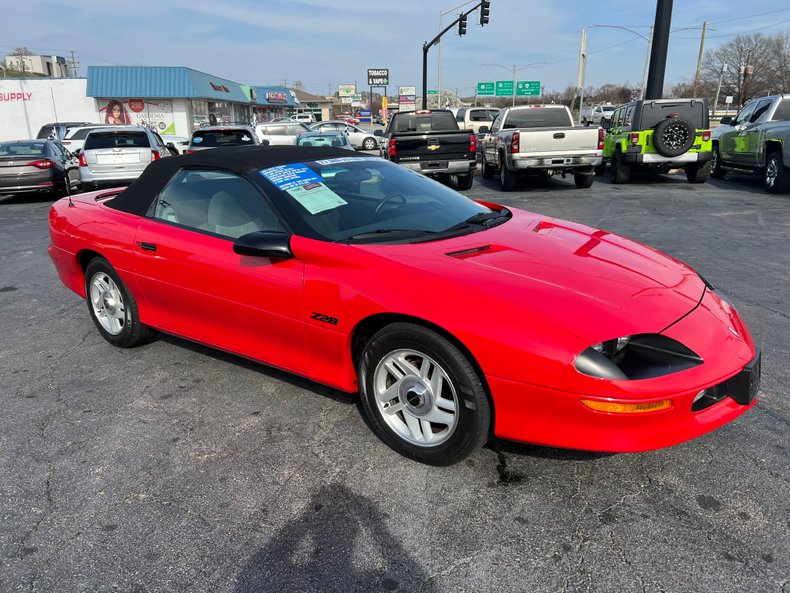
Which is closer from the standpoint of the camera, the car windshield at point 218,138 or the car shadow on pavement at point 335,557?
the car shadow on pavement at point 335,557

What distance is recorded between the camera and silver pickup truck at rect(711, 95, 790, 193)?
1154 centimetres

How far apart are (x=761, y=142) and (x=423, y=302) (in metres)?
12.4

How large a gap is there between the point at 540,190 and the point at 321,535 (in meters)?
12.5

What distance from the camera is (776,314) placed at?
15.8 ft

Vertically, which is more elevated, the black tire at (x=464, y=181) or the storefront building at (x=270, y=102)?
the storefront building at (x=270, y=102)

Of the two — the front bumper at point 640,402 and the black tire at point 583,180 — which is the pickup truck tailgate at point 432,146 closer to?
the black tire at point 583,180

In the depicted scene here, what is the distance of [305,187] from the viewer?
346 centimetres

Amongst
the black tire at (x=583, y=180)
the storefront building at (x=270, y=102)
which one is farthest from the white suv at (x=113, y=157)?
the storefront building at (x=270, y=102)

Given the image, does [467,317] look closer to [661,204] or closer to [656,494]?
[656,494]

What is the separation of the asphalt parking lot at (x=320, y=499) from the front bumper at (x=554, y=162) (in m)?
9.01

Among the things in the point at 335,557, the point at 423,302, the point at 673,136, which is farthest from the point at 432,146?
the point at 335,557

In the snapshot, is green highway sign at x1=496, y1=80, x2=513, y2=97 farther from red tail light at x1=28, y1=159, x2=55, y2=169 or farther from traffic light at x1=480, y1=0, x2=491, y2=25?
red tail light at x1=28, y1=159, x2=55, y2=169

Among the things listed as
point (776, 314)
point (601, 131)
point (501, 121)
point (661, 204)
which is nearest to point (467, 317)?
point (776, 314)

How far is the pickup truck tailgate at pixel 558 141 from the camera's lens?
12383 millimetres
